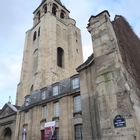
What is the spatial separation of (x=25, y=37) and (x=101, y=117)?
34.3 meters

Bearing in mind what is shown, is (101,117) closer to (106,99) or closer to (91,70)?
(106,99)

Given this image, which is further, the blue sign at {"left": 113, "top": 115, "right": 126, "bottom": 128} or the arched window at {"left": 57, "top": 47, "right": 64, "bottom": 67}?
the arched window at {"left": 57, "top": 47, "right": 64, "bottom": 67}

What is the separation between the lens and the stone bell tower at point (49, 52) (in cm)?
3203

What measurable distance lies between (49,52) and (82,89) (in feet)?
69.5

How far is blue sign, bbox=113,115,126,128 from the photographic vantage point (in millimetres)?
9445

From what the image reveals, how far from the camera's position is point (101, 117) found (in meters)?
10.4

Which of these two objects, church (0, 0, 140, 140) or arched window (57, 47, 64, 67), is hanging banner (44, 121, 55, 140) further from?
arched window (57, 47, 64, 67)

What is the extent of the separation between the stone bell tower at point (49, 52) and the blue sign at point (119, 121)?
820 inches

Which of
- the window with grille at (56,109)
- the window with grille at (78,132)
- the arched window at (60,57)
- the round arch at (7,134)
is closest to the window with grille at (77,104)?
the window with grille at (78,132)

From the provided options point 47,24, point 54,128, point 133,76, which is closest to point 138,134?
point 133,76

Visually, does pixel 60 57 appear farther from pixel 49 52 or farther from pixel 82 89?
pixel 82 89

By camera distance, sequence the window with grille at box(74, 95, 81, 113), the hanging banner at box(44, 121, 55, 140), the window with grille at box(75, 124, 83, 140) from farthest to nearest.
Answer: the hanging banner at box(44, 121, 55, 140) → the window with grille at box(74, 95, 81, 113) → the window with grille at box(75, 124, 83, 140)

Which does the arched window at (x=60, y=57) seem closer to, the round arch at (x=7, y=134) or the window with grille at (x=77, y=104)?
the round arch at (x=7, y=134)

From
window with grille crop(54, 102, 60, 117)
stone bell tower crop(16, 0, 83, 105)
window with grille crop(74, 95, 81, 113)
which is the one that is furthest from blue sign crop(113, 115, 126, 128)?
stone bell tower crop(16, 0, 83, 105)
